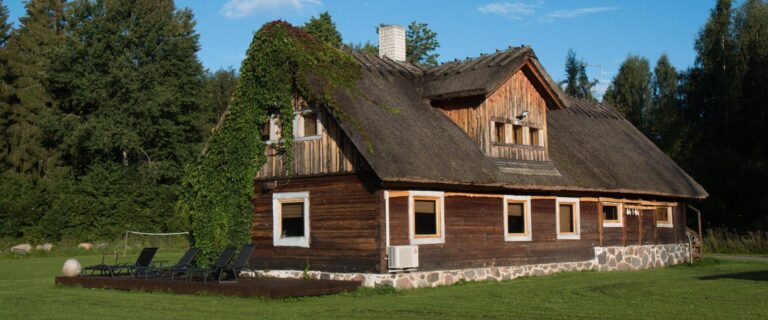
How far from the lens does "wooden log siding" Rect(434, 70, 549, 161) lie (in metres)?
22.1

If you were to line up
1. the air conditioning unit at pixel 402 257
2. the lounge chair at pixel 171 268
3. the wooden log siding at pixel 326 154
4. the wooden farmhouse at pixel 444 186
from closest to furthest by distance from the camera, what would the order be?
the air conditioning unit at pixel 402 257 → the wooden farmhouse at pixel 444 186 → the wooden log siding at pixel 326 154 → the lounge chair at pixel 171 268

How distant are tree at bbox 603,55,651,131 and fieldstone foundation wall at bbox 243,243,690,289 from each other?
34.6 m

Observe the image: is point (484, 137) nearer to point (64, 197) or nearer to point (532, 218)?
point (532, 218)

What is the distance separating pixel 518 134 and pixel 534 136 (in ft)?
2.51

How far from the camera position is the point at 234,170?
21.1m

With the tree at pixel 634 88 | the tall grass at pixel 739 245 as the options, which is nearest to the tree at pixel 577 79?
the tree at pixel 634 88

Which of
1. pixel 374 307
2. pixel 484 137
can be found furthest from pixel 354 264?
pixel 484 137

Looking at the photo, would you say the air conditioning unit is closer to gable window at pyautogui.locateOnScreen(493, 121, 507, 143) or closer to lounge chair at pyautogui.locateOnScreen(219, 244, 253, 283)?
lounge chair at pyautogui.locateOnScreen(219, 244, 253, 283)

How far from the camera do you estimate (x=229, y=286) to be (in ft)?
56.3

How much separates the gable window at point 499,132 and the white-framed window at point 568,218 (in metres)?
2.62

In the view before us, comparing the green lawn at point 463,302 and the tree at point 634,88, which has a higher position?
the tree at point 634,88

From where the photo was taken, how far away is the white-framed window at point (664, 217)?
28759mm

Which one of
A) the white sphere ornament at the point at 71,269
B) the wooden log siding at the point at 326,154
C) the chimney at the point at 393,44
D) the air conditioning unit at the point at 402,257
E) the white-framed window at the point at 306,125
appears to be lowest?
the white sphere ornament at the point at 71,269

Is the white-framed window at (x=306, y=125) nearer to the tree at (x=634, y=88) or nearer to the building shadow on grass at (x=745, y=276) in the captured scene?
the building shadow on grass at (x=745, y=276)
